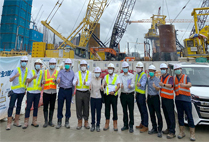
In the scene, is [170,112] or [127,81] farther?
[127,81]

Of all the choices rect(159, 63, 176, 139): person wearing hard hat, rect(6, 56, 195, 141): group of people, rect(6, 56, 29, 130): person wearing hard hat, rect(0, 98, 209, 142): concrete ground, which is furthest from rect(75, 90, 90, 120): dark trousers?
rect(159, 63, 176, 139): person wearing hard hat

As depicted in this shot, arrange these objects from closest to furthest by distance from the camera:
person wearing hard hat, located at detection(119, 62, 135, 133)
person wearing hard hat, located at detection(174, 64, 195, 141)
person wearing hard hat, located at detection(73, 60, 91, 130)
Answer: person wearing hard hat, located at detection(174, 64, 195, 141) → person wearing hard hat, located at detection(119, 62, 135, 133) → person wearing hard hat, located at detection(73, 60, 91, 130)

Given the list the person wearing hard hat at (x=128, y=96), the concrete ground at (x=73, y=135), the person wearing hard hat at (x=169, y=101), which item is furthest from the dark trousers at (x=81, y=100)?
the person wearing hard hat at (x=169, y=101)

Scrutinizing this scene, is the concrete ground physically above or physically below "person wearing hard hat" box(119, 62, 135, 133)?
below

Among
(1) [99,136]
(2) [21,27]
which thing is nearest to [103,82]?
(1) [99,136]

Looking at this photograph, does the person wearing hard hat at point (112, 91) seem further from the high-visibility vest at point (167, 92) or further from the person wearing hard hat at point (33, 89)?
the person wearing hard hat at point (33, 89)

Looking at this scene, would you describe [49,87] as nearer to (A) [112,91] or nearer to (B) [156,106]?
(A) [112,91]

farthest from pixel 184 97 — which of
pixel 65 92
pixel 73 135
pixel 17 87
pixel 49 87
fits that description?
pixel 17 87

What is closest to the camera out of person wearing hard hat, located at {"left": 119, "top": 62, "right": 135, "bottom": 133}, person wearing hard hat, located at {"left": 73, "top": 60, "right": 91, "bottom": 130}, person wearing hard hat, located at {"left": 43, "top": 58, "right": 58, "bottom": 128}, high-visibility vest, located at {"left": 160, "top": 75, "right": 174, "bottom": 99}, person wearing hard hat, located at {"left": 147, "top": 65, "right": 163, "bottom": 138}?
high-visibility vest, located at {"left": 160, "top": 75, "right": 174, "bottom": 99}

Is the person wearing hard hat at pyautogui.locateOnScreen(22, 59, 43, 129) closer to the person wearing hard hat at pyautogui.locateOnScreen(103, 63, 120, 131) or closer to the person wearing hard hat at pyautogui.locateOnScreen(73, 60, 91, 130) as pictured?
the person wearing hard hat at pyautogui.locateOnScreen(73, 60, 91, 130)

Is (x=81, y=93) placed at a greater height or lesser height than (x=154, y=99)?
greater

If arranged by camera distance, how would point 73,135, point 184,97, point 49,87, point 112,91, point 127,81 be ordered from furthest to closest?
1. point 49,87
2. point 127,81
3. point 112,91
4. point 73,135
5. point 184,97

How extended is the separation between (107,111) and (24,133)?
223cm

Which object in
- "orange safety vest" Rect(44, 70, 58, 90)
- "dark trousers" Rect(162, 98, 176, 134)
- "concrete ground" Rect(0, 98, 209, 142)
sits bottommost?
"concrete ground" Rect(0, 98, 209, 142)
